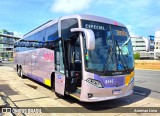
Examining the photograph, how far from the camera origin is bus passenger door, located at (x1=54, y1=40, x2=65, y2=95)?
8.23 metres

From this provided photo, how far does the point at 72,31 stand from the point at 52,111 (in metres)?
2.68

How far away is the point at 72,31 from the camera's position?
735 centimetres

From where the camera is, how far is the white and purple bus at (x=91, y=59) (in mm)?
7027

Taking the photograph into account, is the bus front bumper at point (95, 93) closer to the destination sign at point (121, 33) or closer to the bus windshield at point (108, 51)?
the bus windshield at point (108, 51)

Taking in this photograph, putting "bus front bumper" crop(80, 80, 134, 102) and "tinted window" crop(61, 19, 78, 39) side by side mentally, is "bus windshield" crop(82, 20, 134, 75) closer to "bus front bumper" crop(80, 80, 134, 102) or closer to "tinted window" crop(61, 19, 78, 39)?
"tinted window" crop(61, 19, 78, 39)

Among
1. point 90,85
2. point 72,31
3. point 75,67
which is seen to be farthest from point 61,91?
point 72,31

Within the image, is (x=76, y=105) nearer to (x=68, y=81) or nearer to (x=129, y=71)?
(x=68, y=81)

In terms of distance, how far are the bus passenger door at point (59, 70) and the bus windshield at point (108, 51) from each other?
1.50 meters

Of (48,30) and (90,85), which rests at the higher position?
(48,30)

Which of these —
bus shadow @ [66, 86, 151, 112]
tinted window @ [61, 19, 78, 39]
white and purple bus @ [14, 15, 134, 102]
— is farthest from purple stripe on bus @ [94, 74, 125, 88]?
tinted window @ [61, 19, 78, 39]

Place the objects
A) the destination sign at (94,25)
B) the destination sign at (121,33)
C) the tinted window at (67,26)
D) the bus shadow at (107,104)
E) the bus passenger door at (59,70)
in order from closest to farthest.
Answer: the destination sign at (94,25) → the bus shadow at (107,104) → the tinted window at (67,26) → the destination sign at (121,33) → the bus passenger door at (59,70)

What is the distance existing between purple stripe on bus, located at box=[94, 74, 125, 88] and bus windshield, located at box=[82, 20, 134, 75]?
0.19 meters

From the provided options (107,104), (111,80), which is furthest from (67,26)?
(107,104)

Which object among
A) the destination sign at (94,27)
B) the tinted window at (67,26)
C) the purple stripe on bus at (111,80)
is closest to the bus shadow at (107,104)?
the purple stripe on bus at (111,80)
